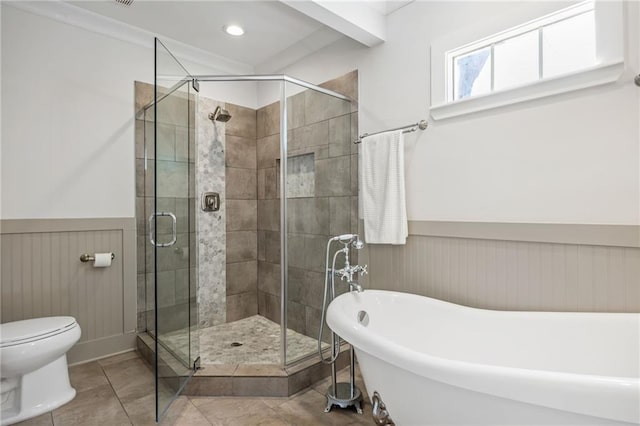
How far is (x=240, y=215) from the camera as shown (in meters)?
3.33

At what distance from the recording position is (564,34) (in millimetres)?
1771

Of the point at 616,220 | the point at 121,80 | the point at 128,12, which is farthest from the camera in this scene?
the point at 121,80

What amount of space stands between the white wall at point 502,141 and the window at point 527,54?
0.51ft

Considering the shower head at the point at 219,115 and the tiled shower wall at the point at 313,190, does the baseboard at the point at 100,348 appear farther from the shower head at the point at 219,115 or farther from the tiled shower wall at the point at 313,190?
the shower head at the point at 219,115

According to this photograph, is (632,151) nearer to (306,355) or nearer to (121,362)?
(306,355)

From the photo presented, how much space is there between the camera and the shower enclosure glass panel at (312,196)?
7.98 ft

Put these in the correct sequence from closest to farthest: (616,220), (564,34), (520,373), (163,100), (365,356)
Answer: (520,373) < (365,356) < (616,220) < (564,34) < (163,100)

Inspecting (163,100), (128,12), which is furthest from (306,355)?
(128,12)

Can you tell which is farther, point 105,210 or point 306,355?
point 105,210

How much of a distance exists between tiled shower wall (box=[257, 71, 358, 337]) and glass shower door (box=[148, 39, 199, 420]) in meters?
0.68

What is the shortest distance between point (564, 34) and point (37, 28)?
3342 mm

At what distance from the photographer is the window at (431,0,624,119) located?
160 cm

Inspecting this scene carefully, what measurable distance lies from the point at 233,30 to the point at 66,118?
145 cm

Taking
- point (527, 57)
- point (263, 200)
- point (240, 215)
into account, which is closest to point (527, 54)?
point (527, 57)
